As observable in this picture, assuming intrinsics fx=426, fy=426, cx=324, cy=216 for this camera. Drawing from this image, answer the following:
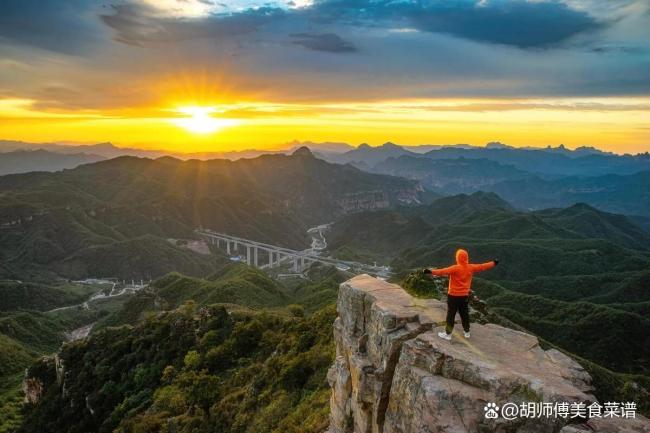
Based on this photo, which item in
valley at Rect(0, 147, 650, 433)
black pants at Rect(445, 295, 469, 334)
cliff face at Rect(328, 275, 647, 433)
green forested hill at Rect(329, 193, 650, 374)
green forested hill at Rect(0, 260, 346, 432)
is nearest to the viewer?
cliff face at Rect(328, 275, 647, 433)

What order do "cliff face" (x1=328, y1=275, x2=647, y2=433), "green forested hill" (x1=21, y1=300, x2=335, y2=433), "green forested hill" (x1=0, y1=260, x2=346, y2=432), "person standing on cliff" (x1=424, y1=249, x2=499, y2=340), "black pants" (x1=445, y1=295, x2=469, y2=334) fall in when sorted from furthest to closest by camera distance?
"green forested hill" (x1=0, y1=260, x2=346, y2=432)
"green forested hill" (x1=21, y1=300, x2=335, y2=433)
"person standing on cliff" (x1=424, y1=249, x2=499, y2=340)
"black pants" (x1=445, y1=295, x2=469, y2=334)
"cliff face" (x1=328, y1=275, x2=647, y2=433)

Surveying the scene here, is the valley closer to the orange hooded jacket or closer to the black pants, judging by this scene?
the black pants

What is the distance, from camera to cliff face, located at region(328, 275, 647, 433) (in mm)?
12539

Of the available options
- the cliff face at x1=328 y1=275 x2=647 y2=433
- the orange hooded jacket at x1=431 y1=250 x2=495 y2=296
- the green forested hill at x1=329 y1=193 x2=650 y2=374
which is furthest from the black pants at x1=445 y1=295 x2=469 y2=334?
the green forested hill at x1=329 y1=193 x2=650 y2=374

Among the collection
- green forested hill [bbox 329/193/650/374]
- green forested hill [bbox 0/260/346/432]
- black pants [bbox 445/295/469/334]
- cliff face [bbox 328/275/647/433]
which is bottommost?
green forested hill [bbox 329/193/650/374]

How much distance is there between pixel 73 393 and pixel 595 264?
476 feet

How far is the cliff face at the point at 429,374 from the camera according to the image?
12539 millimetres

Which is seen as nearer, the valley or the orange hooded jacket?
the orange hooded jacket

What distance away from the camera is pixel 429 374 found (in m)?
13.9

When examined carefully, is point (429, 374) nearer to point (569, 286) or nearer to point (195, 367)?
point (195, 367)

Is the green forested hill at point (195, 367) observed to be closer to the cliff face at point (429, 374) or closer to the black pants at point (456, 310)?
the cliff face at point (429, 374)

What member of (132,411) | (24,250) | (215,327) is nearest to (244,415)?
(132,411)

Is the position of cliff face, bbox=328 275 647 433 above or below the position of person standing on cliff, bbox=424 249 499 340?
below

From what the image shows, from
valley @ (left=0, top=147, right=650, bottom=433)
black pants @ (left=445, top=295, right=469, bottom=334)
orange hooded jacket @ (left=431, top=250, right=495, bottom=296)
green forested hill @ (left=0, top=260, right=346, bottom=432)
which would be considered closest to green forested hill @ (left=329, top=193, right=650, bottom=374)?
valley @ (left=0, top=147, right=650, bottom=433)
